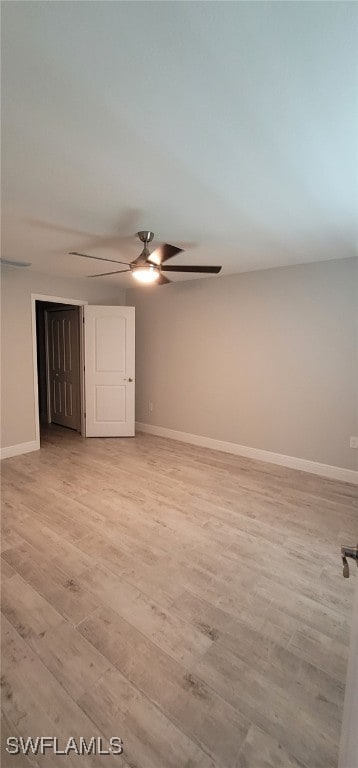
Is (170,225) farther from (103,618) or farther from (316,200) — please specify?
(103,618)

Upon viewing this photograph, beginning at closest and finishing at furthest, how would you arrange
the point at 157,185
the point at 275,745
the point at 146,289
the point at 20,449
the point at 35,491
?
1. the point at 275,745
2. the point at 157,185
3. the point at 35,491
4. the point at 20,449
5. the point at 146,289

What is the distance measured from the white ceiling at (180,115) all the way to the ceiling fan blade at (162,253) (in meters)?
0.24

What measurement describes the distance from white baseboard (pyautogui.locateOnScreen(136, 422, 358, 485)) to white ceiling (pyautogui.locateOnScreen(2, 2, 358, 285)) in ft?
7.97

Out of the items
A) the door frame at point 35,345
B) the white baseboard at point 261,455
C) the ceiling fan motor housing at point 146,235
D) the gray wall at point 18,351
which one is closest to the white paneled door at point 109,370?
→ the door frame at point 35,345

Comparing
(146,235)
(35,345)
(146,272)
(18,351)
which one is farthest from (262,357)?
(18,351)

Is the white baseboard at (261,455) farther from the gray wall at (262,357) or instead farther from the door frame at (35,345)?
the door frame at (35,345)

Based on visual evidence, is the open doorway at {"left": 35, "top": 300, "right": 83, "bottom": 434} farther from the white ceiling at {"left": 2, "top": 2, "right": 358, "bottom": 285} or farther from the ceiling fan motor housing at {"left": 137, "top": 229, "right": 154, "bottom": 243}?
the white ceiling at {"left": 2, "top": 2, "right": 358, "bottom": 285}

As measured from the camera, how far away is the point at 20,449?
3.99 meters

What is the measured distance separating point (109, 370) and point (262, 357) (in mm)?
2283

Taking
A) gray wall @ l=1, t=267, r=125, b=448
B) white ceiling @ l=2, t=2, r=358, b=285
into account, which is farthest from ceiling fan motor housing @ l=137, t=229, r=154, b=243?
gray wall @ l=1, t=267, r=125, b=448

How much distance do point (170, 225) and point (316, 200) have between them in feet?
3.41

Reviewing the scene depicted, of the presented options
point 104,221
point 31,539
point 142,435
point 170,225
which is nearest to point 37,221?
point 104,221

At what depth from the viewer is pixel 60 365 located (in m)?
5.26

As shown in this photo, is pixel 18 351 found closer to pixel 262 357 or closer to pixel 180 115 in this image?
pixel 262 357
